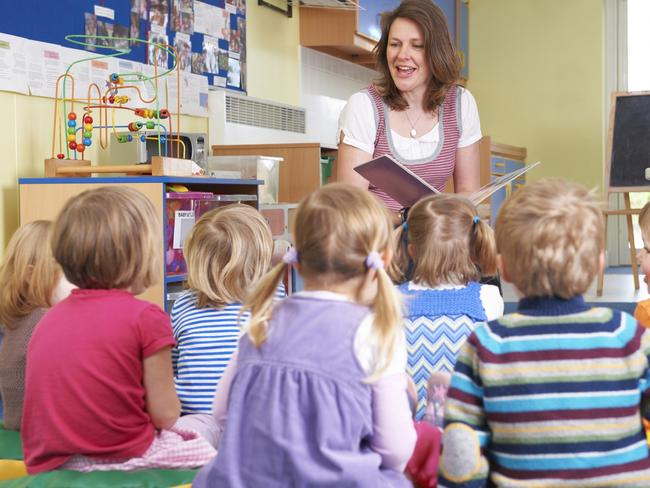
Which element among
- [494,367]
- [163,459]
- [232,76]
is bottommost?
[163,459]

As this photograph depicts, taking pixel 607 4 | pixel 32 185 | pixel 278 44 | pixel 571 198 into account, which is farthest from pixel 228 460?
pixel 607 4

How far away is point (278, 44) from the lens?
5.00 metres

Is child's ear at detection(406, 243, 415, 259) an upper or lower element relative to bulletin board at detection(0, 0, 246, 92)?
lower

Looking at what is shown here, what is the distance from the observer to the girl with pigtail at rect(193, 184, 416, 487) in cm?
118

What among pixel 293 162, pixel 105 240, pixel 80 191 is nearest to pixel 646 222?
pixel 105 240

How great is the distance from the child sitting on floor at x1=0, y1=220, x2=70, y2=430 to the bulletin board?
4.83 feet

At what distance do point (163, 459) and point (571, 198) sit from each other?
819 mm

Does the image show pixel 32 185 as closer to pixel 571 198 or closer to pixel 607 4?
pixel 571 198

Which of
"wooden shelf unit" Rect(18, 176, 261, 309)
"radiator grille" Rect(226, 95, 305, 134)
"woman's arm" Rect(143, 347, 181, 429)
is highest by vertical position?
"radiator grille" Rect(226, 95, 305, 134)

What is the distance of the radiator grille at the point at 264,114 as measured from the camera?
4.45 m

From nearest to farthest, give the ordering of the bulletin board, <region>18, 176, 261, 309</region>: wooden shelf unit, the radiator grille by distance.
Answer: <region>18, 176, 261, 309</region>: wooden shelf unit, the bulletin board, the radiator grille

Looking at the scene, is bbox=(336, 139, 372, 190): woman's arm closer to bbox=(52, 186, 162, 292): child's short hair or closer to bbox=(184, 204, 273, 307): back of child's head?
bbox=(184, 204, 273, 307): back of child's head

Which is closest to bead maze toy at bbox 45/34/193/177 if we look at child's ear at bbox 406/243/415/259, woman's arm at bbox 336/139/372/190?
woman's arm at bbox 336/139/372/190

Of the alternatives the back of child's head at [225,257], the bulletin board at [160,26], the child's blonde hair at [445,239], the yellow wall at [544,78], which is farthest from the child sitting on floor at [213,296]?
the yellow wall at [544,78]
